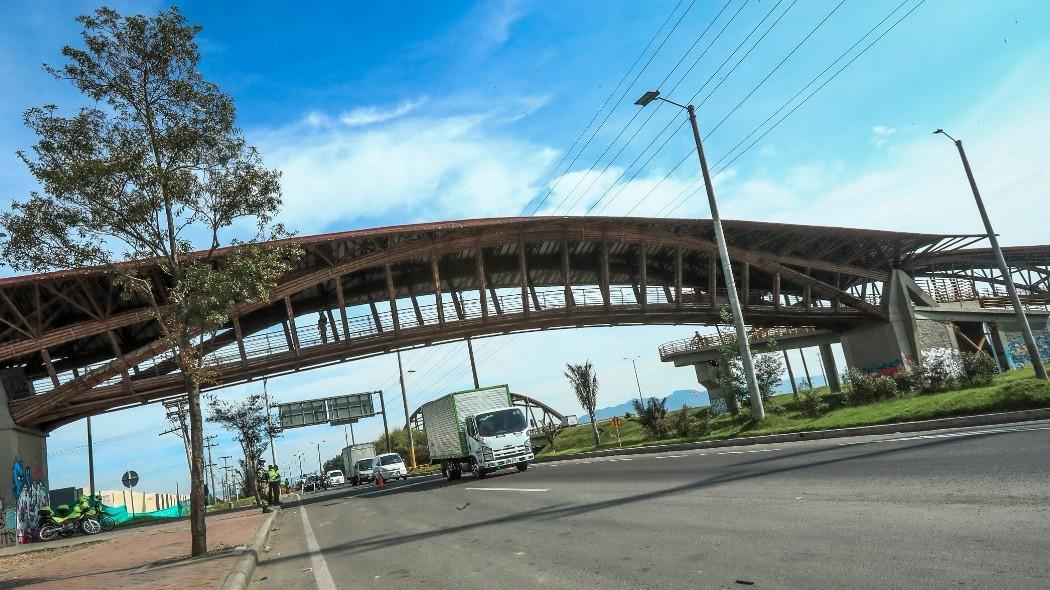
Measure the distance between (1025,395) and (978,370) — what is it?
896 cm

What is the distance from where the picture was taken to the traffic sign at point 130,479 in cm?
2808

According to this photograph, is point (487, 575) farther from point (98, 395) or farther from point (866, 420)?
point (98, 395)

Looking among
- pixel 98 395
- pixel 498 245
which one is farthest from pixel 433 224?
pixel 98 395

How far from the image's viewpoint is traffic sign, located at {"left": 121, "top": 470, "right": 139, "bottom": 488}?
28081 millimetres

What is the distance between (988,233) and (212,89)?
2747 cm

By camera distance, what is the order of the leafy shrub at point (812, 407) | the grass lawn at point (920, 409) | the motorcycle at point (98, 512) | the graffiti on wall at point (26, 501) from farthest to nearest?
the motorcycle at point (98, 512) → the graffiti on wall at point (26, 501) → the leafy shrub at point (812, 407) → the grass lawn at point (920, 409)

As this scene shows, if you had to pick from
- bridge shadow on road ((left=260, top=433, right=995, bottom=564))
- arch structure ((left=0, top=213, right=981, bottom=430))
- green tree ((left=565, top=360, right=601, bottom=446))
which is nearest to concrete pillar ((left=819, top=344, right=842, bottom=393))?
arch structure ((left=0, top=213, right=981, bottom=430))

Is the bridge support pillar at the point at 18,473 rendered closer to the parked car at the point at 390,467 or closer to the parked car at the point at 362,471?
the parked car at the point at 390,467

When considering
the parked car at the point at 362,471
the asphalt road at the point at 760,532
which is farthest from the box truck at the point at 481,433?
the parked car at the point at 362,471

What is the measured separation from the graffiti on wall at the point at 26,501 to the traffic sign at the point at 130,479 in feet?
11.9

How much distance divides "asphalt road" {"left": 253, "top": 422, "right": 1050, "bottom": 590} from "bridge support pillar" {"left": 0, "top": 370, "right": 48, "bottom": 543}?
20.1 metres

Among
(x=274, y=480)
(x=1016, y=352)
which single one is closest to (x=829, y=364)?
(x=1016, y=352)

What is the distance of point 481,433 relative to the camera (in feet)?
83.3

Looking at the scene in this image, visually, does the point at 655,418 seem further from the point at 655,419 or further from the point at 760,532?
the point at 760,532
